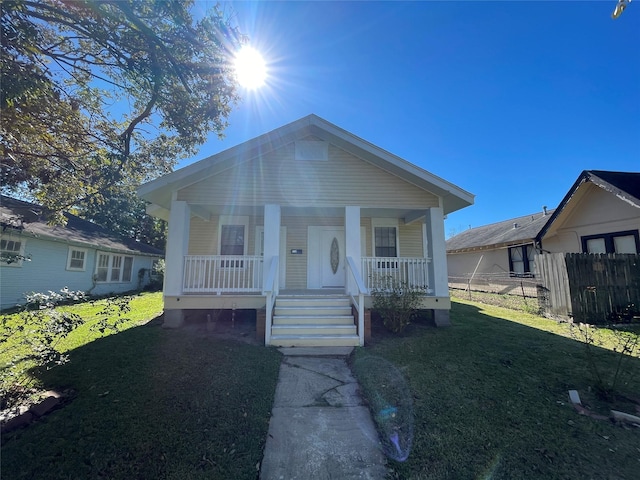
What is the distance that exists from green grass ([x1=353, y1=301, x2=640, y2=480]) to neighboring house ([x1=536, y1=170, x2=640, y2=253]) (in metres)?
6.61

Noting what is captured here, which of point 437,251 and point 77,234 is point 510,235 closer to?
point 437,251

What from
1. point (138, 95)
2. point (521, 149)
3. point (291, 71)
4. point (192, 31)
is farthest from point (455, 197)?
point (521, 149)

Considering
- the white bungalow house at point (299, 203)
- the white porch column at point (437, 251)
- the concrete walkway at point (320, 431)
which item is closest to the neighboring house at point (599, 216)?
the white bungalow house at point (299, 203)

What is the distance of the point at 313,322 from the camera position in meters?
6.50

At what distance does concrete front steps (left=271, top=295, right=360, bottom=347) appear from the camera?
6004 millimetres

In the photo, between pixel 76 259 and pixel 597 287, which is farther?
pixel 76 259

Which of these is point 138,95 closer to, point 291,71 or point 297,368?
point 291,71

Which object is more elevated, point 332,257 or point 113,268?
point 332,257

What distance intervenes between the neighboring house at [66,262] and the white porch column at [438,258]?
9232 millimetres

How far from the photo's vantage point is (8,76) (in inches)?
136

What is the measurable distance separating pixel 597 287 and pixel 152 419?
1144cm

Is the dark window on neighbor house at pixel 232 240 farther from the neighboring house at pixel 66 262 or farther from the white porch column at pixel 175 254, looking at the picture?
the neighboring house at pixel 66 262

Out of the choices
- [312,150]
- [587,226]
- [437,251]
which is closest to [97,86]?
[312,150]

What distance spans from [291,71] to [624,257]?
37.1 ft
